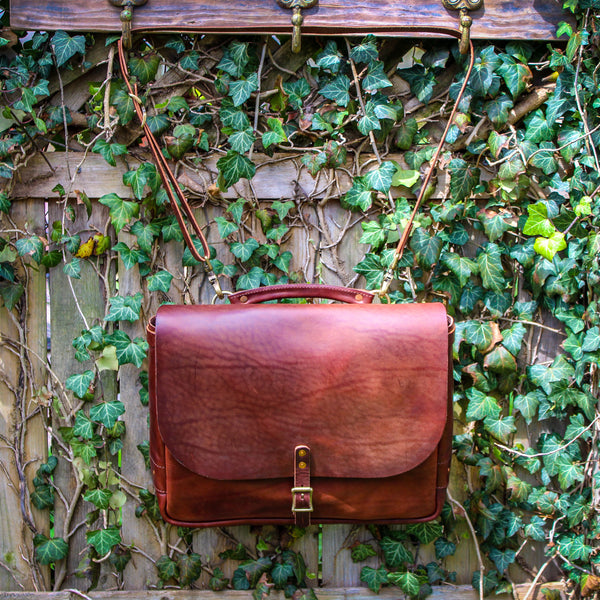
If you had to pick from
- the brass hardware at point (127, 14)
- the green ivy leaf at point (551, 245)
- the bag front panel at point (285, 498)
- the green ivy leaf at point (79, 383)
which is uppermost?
the brass hardware at point (127, 14)

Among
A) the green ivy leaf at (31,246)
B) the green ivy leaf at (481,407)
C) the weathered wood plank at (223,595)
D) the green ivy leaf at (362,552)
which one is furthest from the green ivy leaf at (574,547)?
the green ivy leaf at (31,246)

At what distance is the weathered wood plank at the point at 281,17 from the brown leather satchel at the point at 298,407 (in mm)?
831

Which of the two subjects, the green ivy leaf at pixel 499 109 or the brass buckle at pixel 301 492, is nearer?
the brass buckle at pixel 301 492

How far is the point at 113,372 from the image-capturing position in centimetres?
172

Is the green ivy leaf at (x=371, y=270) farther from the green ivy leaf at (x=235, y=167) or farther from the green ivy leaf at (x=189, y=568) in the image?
the green ivy leaf at (x=189, y=568)

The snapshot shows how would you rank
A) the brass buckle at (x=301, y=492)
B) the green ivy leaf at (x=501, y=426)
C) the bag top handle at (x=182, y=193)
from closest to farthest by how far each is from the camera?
the brass buckle at (x=301, y=492)
the bag top handle at (x=182, y=193)
the green ivy leaf at (x=501, y=426)

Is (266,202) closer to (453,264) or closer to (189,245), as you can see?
(189,245)

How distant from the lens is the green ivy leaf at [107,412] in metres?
1.66

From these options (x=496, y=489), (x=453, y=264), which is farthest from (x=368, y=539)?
(x=453, y=264)

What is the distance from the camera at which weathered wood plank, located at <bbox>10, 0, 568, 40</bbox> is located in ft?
5.30

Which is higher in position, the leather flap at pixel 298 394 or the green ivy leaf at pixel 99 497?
the leather flap at pixel 298 394

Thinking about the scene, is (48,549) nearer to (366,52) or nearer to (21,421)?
(21,421)

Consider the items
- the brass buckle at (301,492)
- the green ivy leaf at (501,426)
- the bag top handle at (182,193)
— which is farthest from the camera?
the green ivy leaf at (501,426)

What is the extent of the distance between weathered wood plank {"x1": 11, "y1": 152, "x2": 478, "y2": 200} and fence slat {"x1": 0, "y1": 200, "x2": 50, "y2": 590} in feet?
0.28
